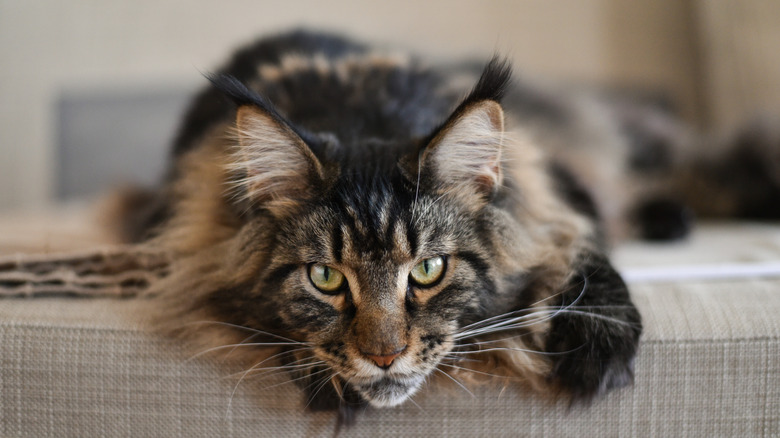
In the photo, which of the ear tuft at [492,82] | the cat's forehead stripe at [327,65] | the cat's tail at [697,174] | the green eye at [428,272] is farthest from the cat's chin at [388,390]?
the cat's tail at [697,174]

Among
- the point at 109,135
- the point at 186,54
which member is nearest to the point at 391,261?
the point at 186,54

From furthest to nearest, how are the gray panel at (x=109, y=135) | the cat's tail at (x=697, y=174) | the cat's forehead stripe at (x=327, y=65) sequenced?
the gray panel at (x=109, y=135) → the cat's tail at (x=697, y=174) → the cat's forehead stripe at (x=327, y=65)

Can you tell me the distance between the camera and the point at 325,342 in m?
1.03

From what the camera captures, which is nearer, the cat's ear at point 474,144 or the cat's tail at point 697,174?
the cat's ear at point 474,144

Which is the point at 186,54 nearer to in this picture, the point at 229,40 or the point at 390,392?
the point at 229,40

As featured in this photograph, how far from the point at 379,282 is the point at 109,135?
2858 mm

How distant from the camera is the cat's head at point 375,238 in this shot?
3.25ft

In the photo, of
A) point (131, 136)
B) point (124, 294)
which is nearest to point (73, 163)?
point (131, 136)

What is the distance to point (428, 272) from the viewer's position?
3.44 ft

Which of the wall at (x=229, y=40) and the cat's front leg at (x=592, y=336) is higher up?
the wall at (x=229, y=40)

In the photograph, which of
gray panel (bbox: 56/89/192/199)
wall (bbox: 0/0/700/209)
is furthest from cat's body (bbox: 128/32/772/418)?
gray panel (bbox: 56/89/192/199)

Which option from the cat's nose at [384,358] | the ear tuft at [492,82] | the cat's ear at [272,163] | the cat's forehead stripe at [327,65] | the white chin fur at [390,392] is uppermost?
the ear tuft at [492,82]

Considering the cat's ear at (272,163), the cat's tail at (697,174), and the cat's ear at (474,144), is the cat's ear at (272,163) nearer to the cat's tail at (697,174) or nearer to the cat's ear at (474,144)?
the cat's ear at (474,144)

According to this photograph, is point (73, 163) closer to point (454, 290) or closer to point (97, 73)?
point (97, 73)
